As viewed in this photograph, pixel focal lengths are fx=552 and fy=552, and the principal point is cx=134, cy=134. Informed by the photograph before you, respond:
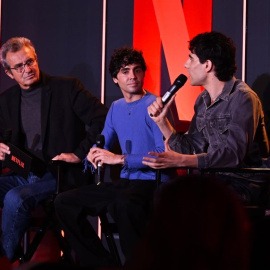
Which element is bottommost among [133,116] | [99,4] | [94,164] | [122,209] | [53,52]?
[122,209]

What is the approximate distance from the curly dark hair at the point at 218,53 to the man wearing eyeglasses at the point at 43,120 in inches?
40.4

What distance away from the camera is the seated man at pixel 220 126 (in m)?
3.25

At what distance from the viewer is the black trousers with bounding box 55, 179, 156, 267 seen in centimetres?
337

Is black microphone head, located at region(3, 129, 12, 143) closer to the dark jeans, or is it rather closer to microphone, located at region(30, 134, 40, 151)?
microphone, located at region(30, 134, 40, 151)

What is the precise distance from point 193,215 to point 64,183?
2.88 m

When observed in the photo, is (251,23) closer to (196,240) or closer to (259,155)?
(259,155)

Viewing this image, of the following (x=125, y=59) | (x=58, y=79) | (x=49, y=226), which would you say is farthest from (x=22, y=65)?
(x=49, y=226)

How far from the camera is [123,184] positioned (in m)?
3.75

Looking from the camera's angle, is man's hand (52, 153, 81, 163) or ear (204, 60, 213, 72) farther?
man's hand (52, 153, 81, 163)

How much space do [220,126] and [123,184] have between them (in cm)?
80

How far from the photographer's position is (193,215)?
1295 millimetres

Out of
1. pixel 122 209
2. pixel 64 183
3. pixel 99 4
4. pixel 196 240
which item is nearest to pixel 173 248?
pixel 196 240

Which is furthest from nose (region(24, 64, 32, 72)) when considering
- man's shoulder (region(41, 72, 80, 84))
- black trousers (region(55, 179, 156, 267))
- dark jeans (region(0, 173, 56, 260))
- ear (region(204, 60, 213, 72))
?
ear (region(204, 60, 213, 72))

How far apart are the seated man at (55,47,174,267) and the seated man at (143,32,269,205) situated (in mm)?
289
